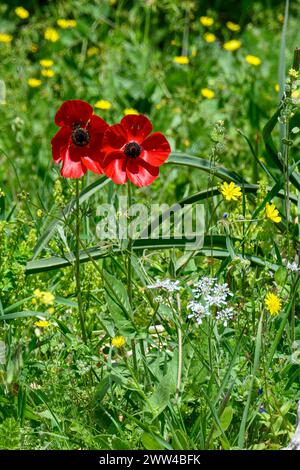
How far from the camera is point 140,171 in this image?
210 centimetres

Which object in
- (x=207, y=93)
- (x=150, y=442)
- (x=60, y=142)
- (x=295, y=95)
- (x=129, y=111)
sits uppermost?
(x=207, y=93)

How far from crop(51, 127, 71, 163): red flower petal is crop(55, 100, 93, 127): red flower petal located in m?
0.02

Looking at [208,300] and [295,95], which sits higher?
[295,95]

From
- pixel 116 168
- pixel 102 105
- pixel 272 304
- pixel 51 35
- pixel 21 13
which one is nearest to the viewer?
pixel 272 304

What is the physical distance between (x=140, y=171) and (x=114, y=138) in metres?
0.10

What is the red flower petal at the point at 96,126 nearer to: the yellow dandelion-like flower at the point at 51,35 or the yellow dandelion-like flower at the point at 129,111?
the yellow dandelion-like flower at the point at 129,111

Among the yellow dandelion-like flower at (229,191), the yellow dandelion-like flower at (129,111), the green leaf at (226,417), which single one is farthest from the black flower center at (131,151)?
the yellow dandelion-like flower at (129,111)

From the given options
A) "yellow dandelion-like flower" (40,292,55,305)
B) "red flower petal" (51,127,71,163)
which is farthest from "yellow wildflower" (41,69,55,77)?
"yellow dandelion-like flower" (40,292,55,305)

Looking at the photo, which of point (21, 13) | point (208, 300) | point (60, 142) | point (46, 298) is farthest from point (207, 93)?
point (46, 298)

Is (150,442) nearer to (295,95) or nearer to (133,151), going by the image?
(133,151)

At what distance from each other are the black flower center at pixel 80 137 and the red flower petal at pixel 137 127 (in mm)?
89

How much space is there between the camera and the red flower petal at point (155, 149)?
2115 millimetres

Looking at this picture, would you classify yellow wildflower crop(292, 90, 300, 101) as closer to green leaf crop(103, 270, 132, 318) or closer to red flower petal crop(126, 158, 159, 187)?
red flower petal crop(126, 158, 159, 187)
